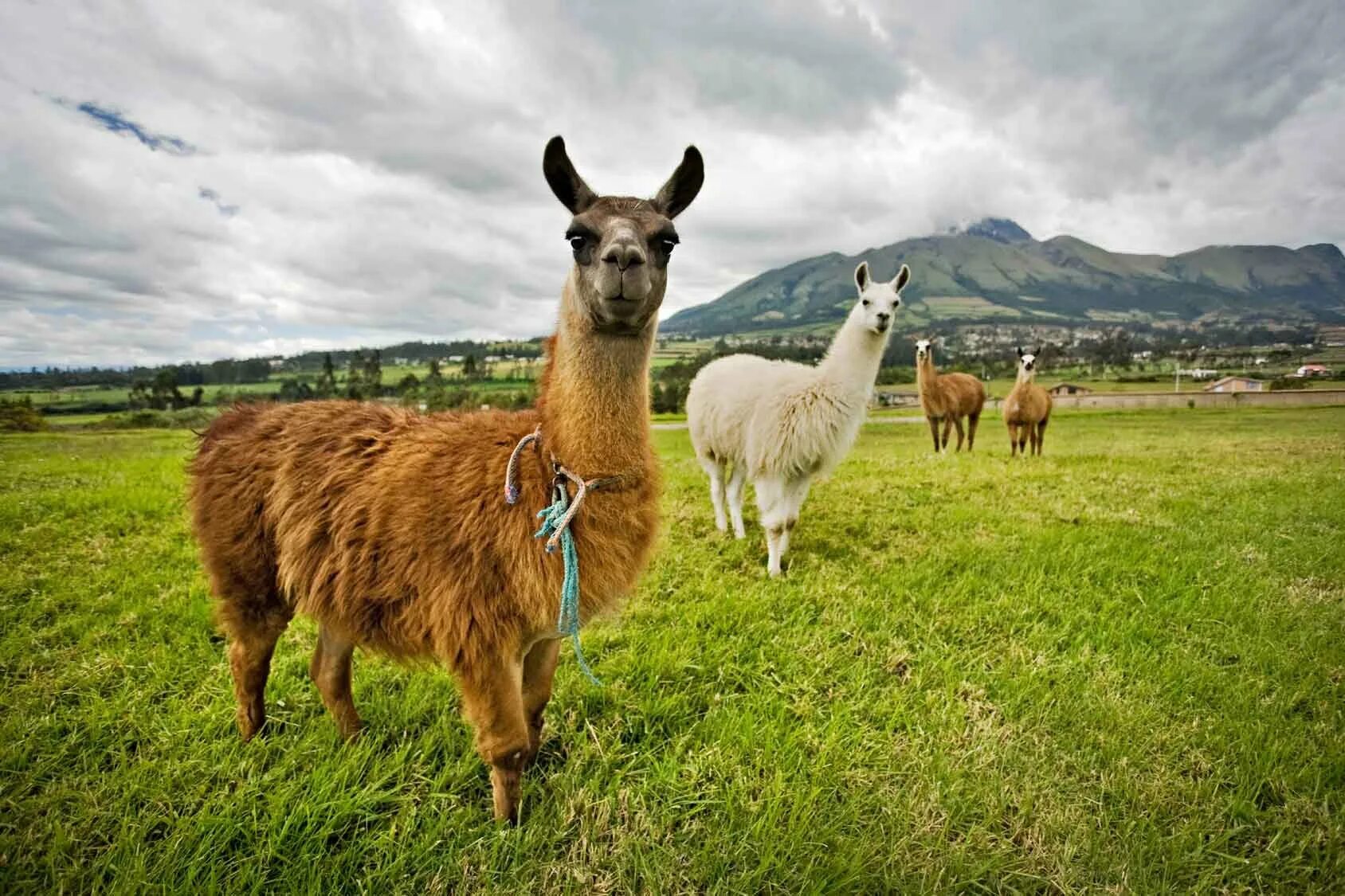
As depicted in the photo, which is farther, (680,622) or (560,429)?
(680,622)

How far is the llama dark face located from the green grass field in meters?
2.02

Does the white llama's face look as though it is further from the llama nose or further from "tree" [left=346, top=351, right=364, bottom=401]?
"tree" [left=346, top=351, right=364, bottom=401]

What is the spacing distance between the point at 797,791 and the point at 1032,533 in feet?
16.0

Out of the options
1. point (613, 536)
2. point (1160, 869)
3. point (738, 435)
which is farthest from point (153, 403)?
point (1160, 869)

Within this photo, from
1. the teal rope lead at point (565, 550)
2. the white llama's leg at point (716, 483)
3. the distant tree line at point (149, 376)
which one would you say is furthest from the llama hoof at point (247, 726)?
the distant tree line at point (149, 376)

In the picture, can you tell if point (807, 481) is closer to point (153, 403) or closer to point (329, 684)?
point (329, 684)

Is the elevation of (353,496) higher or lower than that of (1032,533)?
higher

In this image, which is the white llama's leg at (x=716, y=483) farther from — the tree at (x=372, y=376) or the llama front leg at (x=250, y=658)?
the tree at (x=372, y=376)

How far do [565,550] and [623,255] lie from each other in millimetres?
1152

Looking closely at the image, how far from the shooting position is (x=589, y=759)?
2527 millimetres

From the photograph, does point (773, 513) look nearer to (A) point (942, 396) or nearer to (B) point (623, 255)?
(B) point (623, 255)

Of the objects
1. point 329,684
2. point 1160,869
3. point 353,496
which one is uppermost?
point 353,496

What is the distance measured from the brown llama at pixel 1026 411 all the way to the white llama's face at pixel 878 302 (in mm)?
8565

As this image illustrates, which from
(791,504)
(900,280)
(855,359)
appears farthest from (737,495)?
(900,280)
